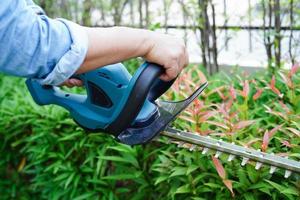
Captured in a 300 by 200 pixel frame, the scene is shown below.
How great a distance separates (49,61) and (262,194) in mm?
1052

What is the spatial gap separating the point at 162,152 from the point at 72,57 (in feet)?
3.28

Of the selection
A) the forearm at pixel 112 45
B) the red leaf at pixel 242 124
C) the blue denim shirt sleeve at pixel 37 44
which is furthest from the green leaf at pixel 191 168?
the blue denim shirt sleeve at pixel 37 44

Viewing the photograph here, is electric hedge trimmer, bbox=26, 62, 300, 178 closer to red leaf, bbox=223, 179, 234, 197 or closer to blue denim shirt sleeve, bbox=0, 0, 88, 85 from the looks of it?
red leaf, bbox=223, 179, 234, 197

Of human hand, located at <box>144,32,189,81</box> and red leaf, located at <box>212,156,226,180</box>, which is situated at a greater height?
human hand, located at <box>144,32,189,81</box>

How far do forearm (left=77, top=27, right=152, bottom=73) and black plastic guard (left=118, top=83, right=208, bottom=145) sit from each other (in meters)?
0.28

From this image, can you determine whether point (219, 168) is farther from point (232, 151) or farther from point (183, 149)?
point (183, 149)

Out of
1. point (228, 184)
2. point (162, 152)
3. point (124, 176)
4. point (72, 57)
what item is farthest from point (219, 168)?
point (72, 57)

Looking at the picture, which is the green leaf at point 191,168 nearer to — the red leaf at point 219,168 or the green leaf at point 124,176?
the red leaf at point 219,168

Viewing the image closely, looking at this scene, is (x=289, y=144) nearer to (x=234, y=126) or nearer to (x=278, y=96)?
(x=234, y=126)

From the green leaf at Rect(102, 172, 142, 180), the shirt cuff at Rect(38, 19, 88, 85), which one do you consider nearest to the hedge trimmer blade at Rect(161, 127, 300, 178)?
the green leaf at Rect(102, 172, 142, 180)

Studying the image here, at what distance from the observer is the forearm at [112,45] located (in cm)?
144

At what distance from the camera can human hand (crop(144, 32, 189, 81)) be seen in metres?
1.55

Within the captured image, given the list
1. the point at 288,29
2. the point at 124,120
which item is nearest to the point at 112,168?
the point at 124,120

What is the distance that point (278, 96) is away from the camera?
2.49m
